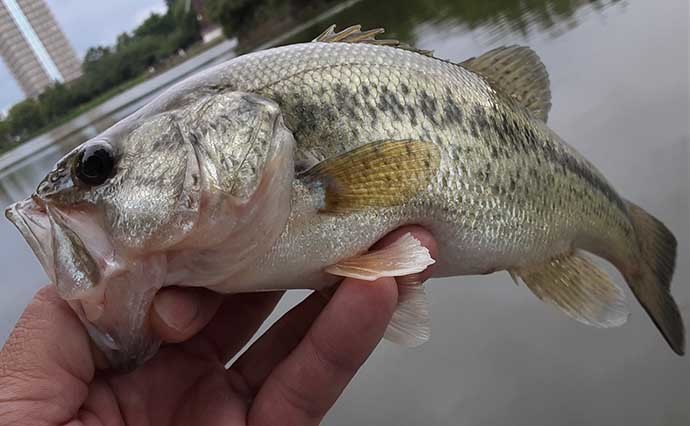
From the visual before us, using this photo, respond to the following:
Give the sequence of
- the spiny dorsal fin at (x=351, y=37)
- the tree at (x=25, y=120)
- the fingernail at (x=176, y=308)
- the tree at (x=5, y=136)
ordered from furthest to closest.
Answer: the tree at (x=25, y=120)
the tree at (x=5, y=136)
the spiny dorsal fin at (x=351, y=37)
the fingernail at (x=176, y=308)

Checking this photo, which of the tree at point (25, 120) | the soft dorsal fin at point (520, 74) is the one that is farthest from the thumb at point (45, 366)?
the tree at point (25, 120)

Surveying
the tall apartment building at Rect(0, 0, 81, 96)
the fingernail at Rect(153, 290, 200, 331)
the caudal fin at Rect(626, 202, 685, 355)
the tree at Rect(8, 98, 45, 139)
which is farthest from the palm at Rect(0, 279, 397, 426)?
the tall apartment building at Rect(0, 0, 81, 96)

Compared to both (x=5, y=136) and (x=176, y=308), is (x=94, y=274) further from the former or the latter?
(x=5, y=136)

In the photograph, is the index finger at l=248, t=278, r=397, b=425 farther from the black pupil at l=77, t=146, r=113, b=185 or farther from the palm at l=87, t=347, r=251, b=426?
the black pupil at l=77, t=146, r=113, b=185

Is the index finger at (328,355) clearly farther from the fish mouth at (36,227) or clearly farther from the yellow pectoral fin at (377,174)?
the fish mouth at (36,227)

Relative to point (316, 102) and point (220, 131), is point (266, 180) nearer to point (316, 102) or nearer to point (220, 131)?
point (220, 131)

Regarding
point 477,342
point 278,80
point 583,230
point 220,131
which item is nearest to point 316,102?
point 278,80

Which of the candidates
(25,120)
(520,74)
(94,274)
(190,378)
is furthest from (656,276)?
(25,120)
